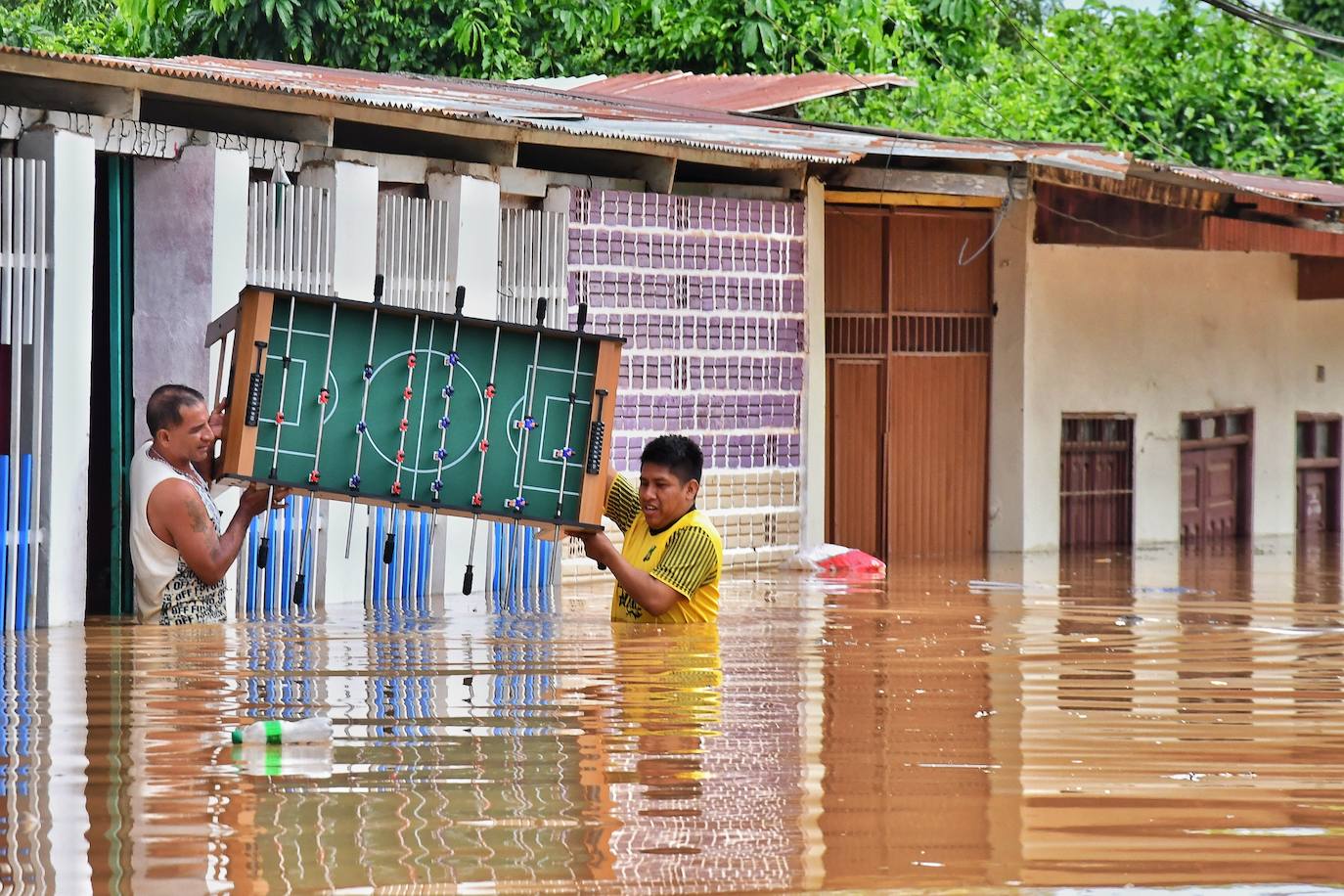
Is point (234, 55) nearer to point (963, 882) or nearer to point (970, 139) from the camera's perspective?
point (970, 139)

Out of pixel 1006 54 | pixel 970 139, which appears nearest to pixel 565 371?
pixel 970 139

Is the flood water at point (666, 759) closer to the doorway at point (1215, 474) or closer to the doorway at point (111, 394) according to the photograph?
the doorway at point (111, 394)

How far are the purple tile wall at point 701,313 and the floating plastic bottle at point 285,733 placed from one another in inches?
243

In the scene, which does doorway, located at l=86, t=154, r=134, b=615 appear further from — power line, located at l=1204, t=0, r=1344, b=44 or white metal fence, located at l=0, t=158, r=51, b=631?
power line, located at l=1204, t=0, r=1344, b=44

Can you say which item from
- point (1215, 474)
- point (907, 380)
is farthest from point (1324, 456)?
point (907, 380)

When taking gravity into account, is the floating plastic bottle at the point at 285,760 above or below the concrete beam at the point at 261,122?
below

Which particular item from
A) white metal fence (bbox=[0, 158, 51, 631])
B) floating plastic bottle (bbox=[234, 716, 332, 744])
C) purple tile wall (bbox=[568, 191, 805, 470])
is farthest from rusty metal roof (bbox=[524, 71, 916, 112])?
floating plastic bottle (bbox=[234, 716, 332, 744])

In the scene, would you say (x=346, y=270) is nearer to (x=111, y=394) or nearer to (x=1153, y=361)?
(x=111, y=394)

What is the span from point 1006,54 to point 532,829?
944 inches

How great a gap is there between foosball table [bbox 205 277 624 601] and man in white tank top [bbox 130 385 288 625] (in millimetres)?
172

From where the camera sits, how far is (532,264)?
11.7 meters

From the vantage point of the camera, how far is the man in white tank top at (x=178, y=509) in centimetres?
796

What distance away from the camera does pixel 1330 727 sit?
22.2 ft

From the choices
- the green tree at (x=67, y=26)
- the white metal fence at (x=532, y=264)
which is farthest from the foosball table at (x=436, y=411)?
the green tree at (x=67, y=26)
